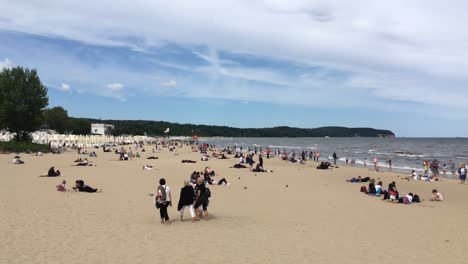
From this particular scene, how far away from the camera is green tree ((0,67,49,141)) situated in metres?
54.0

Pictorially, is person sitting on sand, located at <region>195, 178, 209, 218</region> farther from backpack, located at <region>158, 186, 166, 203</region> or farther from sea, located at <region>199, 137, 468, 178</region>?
sea, located at <region>199, 137, 468, 178</region>

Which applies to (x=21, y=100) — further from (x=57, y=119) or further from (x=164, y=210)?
(x=57, y=119)

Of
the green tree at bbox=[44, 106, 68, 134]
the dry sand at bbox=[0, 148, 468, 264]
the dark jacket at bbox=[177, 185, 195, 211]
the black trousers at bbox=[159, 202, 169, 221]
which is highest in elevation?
the green tree at bbox=[44, 106, 68, 134]

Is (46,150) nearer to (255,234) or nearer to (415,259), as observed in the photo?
(255,234)

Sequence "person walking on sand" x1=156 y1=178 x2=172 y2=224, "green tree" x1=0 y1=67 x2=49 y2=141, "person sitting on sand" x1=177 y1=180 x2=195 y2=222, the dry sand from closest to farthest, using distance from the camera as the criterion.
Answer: the dry sand, "person walking on sand" x1=156 y1=178 x2=172 y2=224, "person sitting on sand" x1=177 y1=180 x2=195 y2=222, "green tree" x1=0 y1=67 x2=49 y2=141

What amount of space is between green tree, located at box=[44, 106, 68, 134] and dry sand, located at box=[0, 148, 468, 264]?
356 feet

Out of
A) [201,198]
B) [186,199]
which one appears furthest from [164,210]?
[201,198]

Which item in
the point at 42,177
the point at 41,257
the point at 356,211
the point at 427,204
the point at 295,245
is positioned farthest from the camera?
the point at 42,177

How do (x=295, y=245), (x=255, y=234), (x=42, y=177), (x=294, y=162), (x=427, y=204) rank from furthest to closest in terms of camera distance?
(x=294, y=162) → (x=42, y=177) → (x=427, y=204) → (x=255, y=234) → (x=295, y=245)

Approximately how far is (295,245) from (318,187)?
14617 mm

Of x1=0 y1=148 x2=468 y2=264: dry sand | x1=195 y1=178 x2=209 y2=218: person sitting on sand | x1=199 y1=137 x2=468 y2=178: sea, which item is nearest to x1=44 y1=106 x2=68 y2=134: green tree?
x1=199 y1=137 x2=468 y2=178: sea

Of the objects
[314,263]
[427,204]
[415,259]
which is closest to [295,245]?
[314,263]

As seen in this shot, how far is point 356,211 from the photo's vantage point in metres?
15.8

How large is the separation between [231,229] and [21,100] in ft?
170
